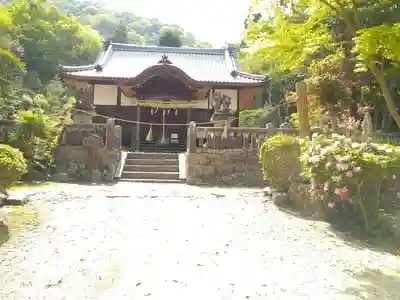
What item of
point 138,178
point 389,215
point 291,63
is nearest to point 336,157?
point 389,215

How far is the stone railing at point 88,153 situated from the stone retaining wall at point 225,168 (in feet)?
8.54

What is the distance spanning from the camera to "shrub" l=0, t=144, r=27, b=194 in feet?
22.5

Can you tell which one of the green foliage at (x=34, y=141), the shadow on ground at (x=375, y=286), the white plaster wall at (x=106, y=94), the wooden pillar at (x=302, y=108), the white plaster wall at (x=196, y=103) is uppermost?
the white plaster wall at (x=106, y=94)

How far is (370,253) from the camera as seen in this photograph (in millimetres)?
6176

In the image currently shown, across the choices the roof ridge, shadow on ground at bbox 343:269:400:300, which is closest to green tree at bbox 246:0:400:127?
shadow on ground at bbox 343:269:400:300

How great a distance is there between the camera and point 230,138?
562 inches

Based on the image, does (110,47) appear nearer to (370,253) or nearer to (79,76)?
(79,76)

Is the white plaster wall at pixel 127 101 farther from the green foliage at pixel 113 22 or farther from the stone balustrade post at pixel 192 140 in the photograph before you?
the green foliage at pixel 113 22

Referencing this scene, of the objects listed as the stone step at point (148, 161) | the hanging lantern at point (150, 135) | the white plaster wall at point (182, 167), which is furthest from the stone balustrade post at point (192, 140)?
the hanging lantern at point (150, 135)

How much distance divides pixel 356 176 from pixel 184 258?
3273 mm

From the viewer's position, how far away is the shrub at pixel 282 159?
9.40 m

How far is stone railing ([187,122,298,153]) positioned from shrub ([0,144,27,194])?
735 cm

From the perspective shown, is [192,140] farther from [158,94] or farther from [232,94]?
[232,94]

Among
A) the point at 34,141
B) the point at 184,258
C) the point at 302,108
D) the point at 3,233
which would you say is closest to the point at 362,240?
the point at 184,258
